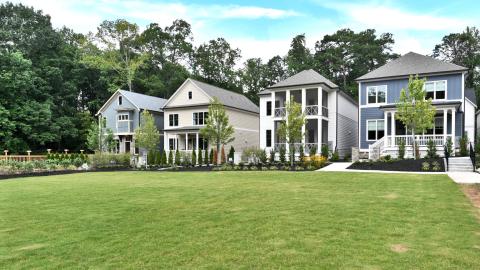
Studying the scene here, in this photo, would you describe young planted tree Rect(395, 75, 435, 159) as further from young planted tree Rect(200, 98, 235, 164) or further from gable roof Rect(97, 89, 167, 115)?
gable roof Rect(97, 89, 167, 115)

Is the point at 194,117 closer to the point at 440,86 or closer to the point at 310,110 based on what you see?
the point at 310,110

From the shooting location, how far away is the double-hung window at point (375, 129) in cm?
2744

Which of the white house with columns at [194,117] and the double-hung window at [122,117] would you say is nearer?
the white house with columns at [194,117]

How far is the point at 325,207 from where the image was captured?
833cm

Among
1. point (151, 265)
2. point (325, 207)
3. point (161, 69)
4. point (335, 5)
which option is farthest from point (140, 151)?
point (151, 265)

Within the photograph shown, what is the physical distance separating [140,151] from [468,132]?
29929 millimetres

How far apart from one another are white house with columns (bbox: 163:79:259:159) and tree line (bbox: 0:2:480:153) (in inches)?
575

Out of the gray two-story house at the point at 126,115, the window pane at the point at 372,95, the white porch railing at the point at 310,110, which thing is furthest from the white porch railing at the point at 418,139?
the gray two-story house at the point at 126,115

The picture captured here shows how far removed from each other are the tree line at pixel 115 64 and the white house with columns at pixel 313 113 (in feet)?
64.1

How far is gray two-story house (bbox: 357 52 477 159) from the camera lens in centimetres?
2384

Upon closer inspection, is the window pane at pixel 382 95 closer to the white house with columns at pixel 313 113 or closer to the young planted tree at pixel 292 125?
the white house with columns at pixel 313 113

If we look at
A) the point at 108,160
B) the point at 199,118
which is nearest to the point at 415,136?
the point at 199,118

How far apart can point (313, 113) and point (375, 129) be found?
16.0ft

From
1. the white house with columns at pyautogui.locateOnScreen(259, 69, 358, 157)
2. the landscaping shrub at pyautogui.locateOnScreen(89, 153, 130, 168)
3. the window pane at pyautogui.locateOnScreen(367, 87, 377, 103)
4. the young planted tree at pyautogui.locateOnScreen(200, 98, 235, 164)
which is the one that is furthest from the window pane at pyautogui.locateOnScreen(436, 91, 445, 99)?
the landscaping shrub at pyautogui.locateOnScreen(89, 153, 130, 168)
